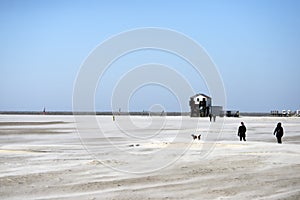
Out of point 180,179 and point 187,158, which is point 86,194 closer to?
point 180,179

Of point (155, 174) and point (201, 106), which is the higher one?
point (201, 106)

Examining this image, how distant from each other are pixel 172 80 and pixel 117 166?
1043cm

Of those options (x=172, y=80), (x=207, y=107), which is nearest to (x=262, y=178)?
(x=172, y=80)

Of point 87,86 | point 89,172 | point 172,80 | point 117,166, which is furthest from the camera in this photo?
point 172,80

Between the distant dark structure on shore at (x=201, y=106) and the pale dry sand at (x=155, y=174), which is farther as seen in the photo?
the distant dark structure on shore at (x=201, y=106)

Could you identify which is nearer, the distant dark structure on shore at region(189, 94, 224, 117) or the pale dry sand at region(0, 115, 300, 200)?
the pale dry sand at region(0, 115, 300, 200)

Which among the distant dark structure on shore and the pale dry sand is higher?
the distant dark structure on shore

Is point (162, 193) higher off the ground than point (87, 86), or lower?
lower

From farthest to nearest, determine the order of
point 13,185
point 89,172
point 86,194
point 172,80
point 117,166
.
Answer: point 172,80 → point 117,166 → point 89,172 → point 13,185 → point 86,194

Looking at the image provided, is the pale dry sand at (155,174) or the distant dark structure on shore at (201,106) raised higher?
the distant dark structure on shore at (201,106)

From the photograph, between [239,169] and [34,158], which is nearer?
[239,169]

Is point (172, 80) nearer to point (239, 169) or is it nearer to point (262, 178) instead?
point (239, 169)

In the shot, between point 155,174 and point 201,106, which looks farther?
point 201,106

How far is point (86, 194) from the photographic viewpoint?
36.0 feet
